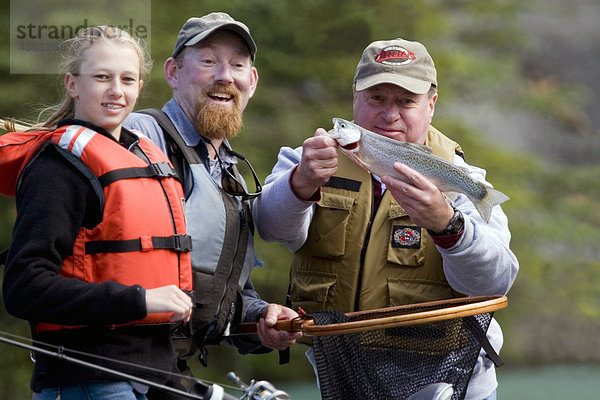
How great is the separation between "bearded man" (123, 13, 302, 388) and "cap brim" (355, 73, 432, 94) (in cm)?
47

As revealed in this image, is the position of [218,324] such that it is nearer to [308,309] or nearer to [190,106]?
[308,309]

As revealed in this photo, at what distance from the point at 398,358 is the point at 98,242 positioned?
1054 mm

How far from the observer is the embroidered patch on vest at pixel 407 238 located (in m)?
3.07

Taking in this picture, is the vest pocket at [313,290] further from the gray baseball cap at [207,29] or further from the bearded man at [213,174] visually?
the gray baseball cap at [207,29]

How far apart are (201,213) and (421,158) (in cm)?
77

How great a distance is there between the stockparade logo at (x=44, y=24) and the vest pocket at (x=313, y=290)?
621 centimetres

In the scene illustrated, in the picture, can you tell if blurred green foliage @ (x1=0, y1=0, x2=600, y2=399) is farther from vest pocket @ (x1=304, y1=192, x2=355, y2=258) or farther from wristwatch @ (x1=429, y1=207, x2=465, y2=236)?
wristwatch @ (x1=429, y1=207, x2=465, y2=236)

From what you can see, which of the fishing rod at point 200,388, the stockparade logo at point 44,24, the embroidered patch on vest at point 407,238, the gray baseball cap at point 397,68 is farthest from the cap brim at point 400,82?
the stockparade logo at point 44,24

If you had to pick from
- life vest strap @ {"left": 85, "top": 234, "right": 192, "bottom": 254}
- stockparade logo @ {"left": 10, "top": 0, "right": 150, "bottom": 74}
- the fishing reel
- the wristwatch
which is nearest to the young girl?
life vest strap @ {"left": 85, "top": 234, "right": 192, "bottom": 254}

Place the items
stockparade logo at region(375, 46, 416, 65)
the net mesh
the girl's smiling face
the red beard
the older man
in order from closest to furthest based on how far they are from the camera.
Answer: the girl's smiling face
the net mesh
the older man
the red beard
stockparade logo at region(375, 46, 416, 65)

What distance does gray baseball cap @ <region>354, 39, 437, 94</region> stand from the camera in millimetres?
3124

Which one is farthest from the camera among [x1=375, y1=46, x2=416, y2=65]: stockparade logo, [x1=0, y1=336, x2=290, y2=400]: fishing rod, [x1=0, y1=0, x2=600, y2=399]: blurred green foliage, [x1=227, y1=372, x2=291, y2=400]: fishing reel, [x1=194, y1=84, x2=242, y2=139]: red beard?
[x1=0, y1=0, x2=600, y2=399]: blurred green foliage

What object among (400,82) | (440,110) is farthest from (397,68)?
(440,110)

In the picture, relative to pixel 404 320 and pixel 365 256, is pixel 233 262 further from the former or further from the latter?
pixel 404 320
